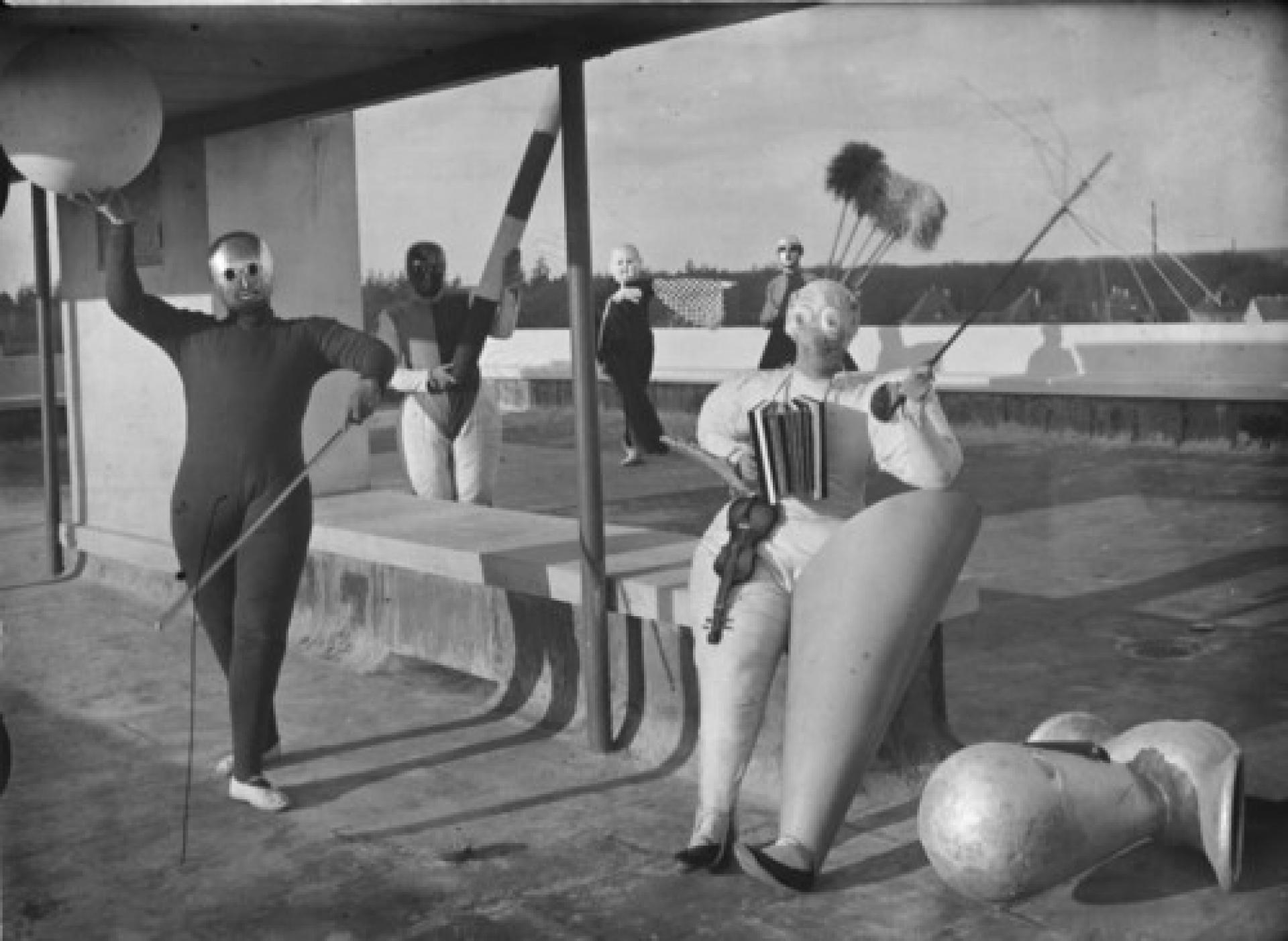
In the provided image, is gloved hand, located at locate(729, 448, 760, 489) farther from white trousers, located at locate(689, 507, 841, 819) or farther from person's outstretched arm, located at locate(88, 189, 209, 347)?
person's outstretched arm, located at locate(88, 189, 209, 347)

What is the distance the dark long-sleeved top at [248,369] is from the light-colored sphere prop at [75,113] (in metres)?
0.65

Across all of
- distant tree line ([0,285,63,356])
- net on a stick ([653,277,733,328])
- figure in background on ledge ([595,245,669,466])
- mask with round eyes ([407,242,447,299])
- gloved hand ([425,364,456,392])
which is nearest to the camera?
gloved hand ([425,364,456,392])

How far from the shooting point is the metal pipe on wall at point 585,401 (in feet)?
17.2

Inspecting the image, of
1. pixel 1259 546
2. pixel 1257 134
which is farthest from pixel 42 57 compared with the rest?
pixel 1259 546

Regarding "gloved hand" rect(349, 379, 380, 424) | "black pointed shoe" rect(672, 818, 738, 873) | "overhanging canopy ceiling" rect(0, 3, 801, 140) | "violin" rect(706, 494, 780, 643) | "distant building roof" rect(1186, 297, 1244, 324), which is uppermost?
"overhanging canopy ceiling" rect(0, 3, 801, 140)

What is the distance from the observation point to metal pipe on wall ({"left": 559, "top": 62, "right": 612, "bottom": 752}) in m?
5.23

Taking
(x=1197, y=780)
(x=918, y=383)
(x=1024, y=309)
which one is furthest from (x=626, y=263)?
(x=1197, y=780)

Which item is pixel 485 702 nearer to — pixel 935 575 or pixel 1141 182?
pixel 935 575

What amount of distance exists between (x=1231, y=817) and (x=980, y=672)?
2415mm

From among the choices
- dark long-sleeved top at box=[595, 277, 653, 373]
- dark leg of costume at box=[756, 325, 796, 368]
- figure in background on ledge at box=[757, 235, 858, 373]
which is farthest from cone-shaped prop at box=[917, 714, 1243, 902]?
dark long-sleeved top at box=[595, 277, 653, 373]

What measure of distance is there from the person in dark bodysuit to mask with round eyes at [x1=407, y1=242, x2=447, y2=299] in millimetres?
2464

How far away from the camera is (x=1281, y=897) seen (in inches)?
155

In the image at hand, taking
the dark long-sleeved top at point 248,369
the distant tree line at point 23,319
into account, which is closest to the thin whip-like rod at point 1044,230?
the dark long-sleeved top at point 248,369

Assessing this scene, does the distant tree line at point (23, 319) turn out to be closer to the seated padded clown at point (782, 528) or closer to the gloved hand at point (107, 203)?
the gloved hand at point (107, 203)
